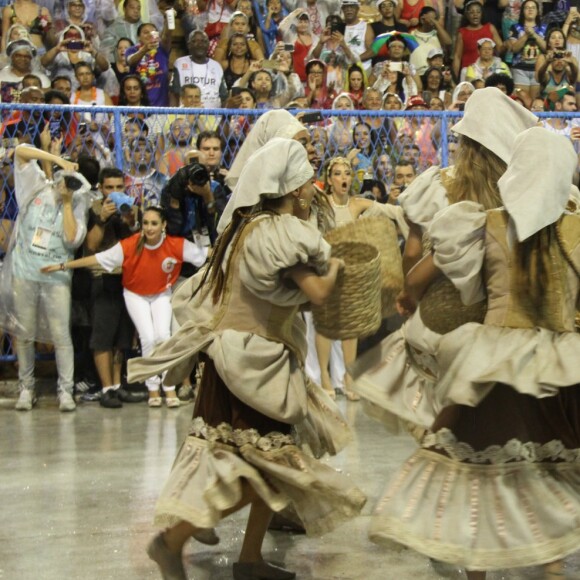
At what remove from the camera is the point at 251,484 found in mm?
4004

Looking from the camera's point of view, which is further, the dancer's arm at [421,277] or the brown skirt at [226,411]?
the brown skirt at [226,411]

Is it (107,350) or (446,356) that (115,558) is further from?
(107,350)

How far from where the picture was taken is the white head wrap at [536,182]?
138 inches

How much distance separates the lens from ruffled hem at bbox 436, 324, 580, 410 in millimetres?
3469

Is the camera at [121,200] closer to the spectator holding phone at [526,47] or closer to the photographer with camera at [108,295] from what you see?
the photographer with camera at [108,295]

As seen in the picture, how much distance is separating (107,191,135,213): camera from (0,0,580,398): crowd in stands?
0.13 metres

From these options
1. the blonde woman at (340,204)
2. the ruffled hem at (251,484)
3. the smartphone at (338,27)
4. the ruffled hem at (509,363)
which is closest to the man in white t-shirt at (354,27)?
the smartphone at (338,27)

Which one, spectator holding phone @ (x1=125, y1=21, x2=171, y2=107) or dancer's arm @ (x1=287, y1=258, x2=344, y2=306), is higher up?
spectator holding phone @ (x1=125, y1=21, x2=171, y2=107)

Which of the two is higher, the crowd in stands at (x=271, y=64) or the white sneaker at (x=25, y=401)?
the crowd in stands at (x=271, y=64)

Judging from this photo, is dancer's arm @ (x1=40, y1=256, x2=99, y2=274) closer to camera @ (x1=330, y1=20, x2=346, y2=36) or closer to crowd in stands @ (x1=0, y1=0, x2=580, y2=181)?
crowd in stands @ (x1=0, y1=0, x2=580, y2=181)

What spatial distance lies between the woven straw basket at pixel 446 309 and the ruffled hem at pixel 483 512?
452mm

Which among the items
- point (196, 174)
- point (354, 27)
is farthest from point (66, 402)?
point (354, 27)

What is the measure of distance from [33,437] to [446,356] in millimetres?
4036

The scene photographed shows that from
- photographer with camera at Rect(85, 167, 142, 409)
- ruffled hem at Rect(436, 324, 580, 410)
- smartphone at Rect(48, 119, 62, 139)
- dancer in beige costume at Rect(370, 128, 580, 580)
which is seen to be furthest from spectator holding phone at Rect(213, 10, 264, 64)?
ruffled hem at Rect(436, 324, 580, 410)
